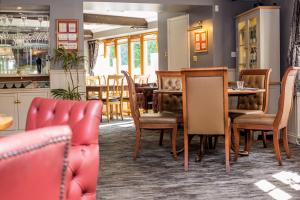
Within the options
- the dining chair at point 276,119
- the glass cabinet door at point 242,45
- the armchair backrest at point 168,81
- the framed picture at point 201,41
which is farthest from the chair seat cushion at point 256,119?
the framed picture at point 201,41

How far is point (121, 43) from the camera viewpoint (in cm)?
1358

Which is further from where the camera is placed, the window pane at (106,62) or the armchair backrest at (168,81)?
the window pane at (106,62)

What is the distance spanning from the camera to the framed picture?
24.8 ft

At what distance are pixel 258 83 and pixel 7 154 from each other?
4.93 metres

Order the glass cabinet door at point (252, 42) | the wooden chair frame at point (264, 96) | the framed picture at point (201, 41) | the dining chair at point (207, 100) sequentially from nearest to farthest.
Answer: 1. the dining chair at point (207, 100)
2. the wooden chair frame at point (264, 96)
3. the glass cabinet door at point (252, 42)
4. the framed picture at point (201, 41)

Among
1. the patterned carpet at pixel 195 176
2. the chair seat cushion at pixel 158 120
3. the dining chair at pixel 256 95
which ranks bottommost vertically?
the patterned carpet at pixel 195 176

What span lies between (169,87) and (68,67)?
1.81 m

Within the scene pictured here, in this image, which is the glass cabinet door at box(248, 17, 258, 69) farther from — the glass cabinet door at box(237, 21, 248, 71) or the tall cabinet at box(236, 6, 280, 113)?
the glass cabinet door at box(237, 21, 248, 71)

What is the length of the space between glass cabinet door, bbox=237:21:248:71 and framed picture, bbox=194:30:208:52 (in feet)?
2.09

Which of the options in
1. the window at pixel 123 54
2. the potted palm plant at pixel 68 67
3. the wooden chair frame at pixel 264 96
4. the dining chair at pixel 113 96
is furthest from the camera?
the window at pixel 123 54

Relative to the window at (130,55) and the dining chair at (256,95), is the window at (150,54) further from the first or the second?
the dining chair at (256,95)

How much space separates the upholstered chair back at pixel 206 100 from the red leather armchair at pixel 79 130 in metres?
1.55

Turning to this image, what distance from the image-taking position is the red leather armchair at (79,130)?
238cm

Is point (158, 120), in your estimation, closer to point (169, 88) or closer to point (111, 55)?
point (169, 88)
